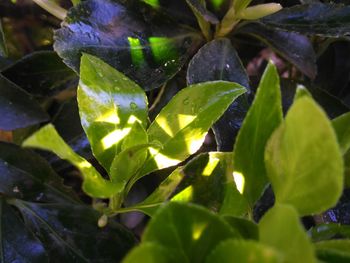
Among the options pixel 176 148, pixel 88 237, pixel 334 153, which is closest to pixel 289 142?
pixel 334 153

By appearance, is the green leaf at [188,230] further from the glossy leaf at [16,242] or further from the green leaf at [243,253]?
the glossy leaf at [16,242]

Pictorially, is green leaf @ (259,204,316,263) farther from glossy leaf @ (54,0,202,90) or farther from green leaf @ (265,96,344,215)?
glossy leaf @ (54,0,202,90)

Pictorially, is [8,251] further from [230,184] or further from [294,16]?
[294,16]

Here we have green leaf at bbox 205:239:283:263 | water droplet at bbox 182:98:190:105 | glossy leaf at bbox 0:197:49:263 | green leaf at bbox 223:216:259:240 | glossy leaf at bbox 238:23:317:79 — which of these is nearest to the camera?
green leaf at bbox 205:239:283:263

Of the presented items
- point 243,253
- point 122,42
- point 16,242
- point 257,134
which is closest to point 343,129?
point 257,134

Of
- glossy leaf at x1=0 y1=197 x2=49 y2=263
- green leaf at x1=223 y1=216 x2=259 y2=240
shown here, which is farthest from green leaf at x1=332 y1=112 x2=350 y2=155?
glossy leaf at x1=0 y1=197 x2=49 y2=263

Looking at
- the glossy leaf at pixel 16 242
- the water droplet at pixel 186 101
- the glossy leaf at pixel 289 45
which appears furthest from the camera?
the glossy leaf at pixel 289 45

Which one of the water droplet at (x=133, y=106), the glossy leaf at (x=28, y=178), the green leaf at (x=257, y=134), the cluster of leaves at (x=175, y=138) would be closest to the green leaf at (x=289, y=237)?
the cluster of leaves at (x=175, y=138)
